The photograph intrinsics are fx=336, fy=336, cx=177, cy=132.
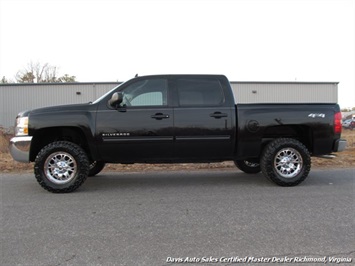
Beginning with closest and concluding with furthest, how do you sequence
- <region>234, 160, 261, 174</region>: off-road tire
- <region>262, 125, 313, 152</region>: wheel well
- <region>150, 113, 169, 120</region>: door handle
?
<region>150, 113, 169, 120</region>: door handle, <region>262, 125, 313, 152</region>: wheel well, <region>234, 160, 261, 174</region>: off-road tire

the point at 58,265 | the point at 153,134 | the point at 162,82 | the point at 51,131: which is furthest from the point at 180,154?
the point at 58,265

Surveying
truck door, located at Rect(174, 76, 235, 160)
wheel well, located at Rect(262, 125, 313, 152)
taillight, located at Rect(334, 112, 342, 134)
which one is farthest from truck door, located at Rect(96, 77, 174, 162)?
taillight, located at Rect(334, 112, 342, 134)

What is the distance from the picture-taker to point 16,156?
5719mm

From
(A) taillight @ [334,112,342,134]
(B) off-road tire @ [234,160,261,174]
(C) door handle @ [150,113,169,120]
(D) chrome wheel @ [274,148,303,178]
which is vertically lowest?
(B) off-road tire @ [234,160,261,174]

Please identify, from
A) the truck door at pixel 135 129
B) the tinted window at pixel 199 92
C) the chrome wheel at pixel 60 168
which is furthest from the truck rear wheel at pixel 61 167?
the tinted window at pixel 199 92

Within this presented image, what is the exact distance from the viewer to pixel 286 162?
20.0ft

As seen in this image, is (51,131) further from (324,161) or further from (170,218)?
(324,161)

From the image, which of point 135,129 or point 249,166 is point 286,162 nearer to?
point 249,166

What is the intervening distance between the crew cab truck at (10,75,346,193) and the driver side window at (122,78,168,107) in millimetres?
18

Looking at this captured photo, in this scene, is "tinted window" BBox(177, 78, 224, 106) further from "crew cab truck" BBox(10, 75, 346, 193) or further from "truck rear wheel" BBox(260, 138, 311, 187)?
"truck rear wheel" BBox(260, 138, 311, 187)

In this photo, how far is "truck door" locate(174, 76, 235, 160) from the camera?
19.3 feet

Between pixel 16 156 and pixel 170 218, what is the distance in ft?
10.1

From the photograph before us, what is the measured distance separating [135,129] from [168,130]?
57cm

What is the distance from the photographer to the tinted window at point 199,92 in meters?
6.01
